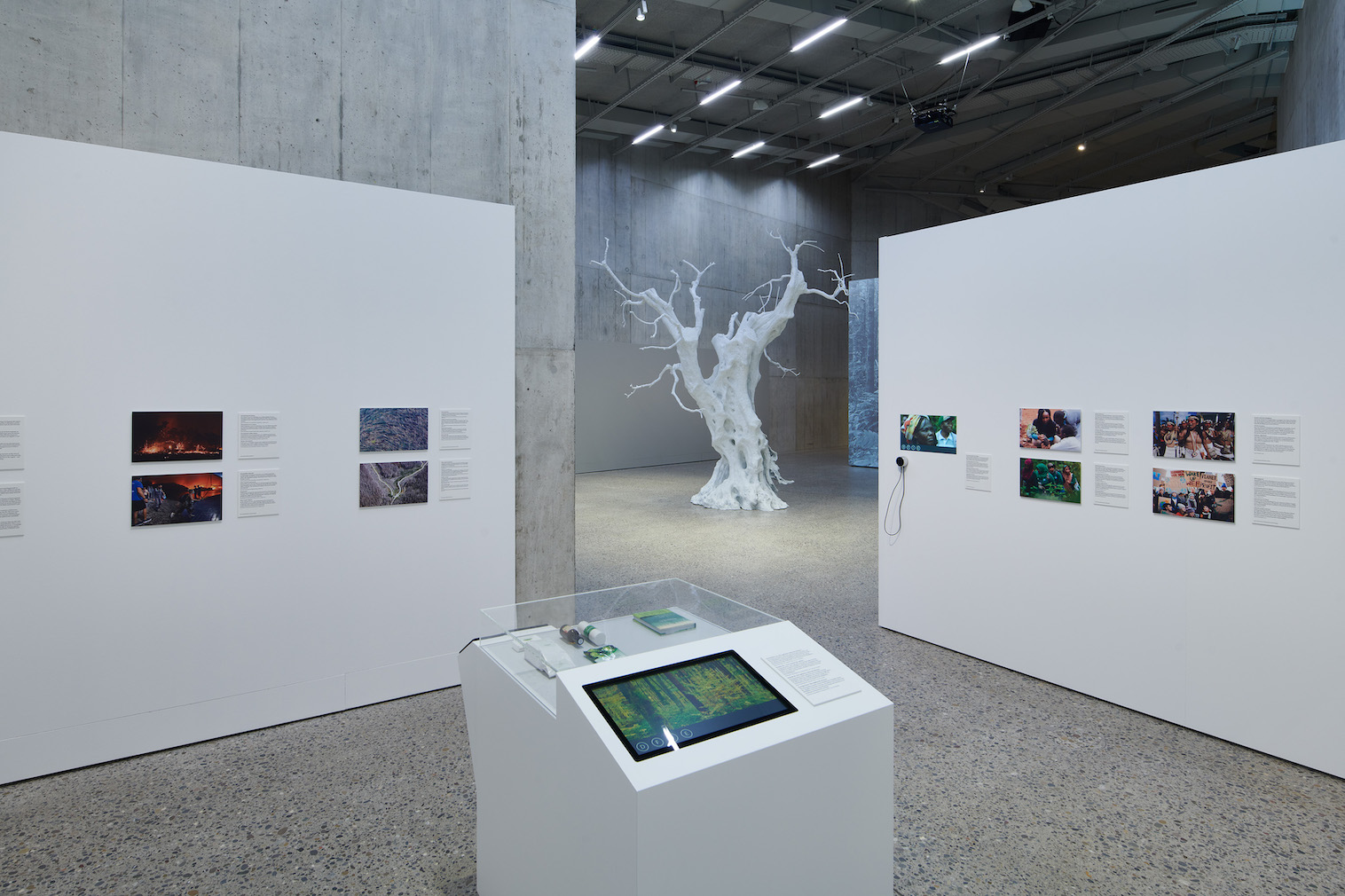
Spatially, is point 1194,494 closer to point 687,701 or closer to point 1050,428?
point 1050,428

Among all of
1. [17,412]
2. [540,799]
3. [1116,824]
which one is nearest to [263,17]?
[17,412]

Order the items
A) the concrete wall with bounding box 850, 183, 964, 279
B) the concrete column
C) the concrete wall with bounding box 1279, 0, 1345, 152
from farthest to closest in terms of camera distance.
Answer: the concrete wall with bounding box 850, 183, 964, 279 → the concrete wall with bounding box 1279, 0, 1345, 152 → the concrete column

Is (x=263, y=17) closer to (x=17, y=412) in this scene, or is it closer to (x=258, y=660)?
(x=17, y=412)

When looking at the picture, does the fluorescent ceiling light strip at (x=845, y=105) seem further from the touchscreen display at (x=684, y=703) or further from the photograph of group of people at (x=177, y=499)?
the touchscreen display at (x=684, y=703)

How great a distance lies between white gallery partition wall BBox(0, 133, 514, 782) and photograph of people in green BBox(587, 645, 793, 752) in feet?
8.78

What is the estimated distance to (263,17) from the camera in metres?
3.92

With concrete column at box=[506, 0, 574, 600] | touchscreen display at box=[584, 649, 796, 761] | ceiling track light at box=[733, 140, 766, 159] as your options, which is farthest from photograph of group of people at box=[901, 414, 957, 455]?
ceiling track light at box=[733, 140, 766, 159]

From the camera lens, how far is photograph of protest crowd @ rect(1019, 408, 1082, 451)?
430cm

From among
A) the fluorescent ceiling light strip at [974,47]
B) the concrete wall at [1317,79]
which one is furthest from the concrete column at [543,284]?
the fluorescent ceiling light strip at [974,47]

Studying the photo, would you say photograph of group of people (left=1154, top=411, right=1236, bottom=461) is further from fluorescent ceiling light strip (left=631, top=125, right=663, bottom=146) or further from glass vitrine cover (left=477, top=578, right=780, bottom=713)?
fluorescent ceiling light strip (left=631, top=125, right=663, bottom=146)

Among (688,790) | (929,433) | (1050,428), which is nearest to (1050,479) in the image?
(1050,428)

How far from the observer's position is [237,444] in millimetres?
3752

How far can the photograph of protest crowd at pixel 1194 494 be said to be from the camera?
367 centimetres

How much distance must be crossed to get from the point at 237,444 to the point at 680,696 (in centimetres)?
292
